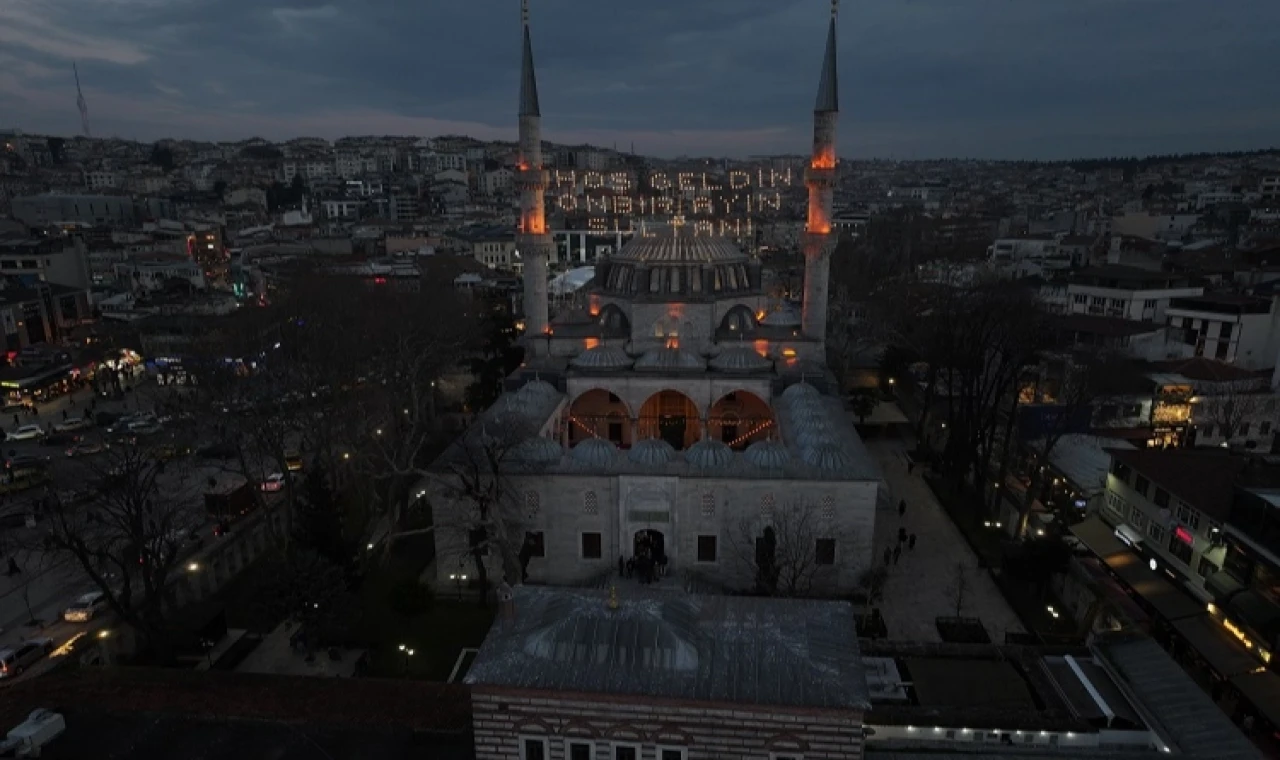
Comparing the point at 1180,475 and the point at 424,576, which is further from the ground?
the point at 1180,475

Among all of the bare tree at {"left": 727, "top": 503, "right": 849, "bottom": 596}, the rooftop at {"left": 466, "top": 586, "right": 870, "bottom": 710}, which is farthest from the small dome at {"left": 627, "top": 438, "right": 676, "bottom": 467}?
the rooftop at {"left": 466, "top": 586, "right": 870, "bottom": 710}

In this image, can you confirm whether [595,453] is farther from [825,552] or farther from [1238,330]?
[1238,330]

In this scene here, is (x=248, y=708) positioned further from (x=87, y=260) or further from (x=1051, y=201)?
(x=1051, y=201)

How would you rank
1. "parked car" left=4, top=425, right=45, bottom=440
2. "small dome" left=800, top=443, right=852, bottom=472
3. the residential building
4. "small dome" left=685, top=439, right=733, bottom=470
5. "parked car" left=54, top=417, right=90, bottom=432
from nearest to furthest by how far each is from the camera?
"small dome" left=800, top=443, right=852, bottom=472 < "small dome" left=685, top=439, right=733, bottom=470 < "parked car" left=4, top=425, right=45, bottom=440 < "parked car" left=54, top=417, right=90, bottom=432 < the residential building

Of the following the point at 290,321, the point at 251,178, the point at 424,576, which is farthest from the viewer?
the point at 251,178

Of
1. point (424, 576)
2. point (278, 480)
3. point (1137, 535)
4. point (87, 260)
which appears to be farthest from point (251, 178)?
point (1137, 535)

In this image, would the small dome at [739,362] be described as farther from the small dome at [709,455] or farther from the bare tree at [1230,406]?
the bare tree at [1230,406]

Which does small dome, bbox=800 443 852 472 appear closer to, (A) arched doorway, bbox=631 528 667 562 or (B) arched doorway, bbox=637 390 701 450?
(A) arched doorway, bbox=631 528 667 562
